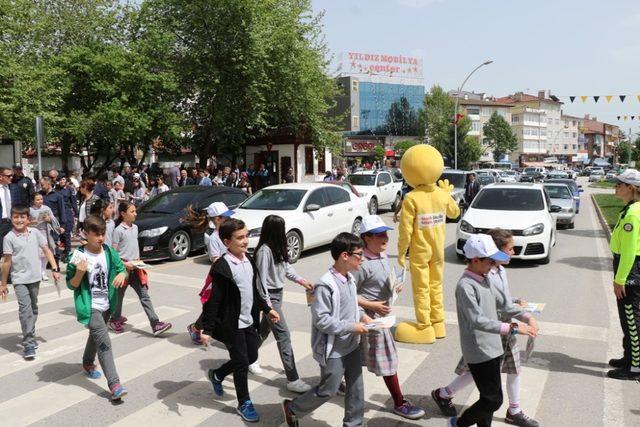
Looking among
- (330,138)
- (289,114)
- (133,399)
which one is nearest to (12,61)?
(289,114)

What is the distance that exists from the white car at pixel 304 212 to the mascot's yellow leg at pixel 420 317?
490cm

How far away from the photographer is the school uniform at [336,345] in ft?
11.8

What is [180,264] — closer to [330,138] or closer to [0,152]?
[330,138]

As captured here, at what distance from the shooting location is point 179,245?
1172 centimetres

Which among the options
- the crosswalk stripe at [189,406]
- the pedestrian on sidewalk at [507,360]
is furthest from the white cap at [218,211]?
the pedestrian on sidewalk at [507,360]

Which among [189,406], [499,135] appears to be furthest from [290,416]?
[499,135]

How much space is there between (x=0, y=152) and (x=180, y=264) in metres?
20.8

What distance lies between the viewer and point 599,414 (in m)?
4.38

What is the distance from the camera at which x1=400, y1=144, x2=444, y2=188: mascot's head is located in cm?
662

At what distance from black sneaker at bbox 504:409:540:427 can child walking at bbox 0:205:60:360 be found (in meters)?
4.72

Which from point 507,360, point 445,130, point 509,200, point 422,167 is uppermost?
point 445,130

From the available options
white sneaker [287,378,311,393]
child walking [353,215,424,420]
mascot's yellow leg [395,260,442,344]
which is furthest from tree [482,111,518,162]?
child walking [353,215,424,420]

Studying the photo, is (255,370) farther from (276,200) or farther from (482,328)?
(276,200)

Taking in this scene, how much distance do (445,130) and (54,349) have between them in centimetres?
6236
